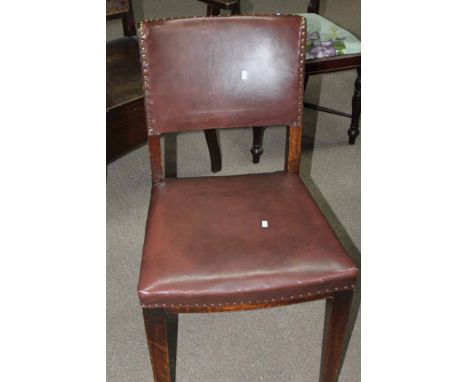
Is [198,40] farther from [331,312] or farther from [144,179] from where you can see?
[144,179]

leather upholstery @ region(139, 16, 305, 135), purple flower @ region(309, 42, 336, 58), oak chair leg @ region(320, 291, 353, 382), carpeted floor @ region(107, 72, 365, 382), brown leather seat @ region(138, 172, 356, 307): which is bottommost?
carpeted floor @ region(107, 72, 365, 382)

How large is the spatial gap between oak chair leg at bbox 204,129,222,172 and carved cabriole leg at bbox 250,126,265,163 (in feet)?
0.61

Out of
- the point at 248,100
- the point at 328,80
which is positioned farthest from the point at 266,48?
the point at 328,80

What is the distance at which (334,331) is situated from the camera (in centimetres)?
128

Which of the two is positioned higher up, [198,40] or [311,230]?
[198,40]

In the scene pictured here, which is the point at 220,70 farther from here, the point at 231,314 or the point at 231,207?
the point at 231,314

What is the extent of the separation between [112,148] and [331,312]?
1.19 m

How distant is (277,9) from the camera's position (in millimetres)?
4754

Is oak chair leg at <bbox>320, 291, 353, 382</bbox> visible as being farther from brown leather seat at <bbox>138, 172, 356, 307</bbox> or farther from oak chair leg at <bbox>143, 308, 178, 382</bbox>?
oak chair leg at <bbox>143, 308, 178, 382</bbox>

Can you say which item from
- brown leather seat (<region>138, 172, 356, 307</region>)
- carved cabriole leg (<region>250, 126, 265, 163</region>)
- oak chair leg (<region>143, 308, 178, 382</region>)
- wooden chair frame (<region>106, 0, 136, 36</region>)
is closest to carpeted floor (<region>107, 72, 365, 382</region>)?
carved cabriole leg (<region>250, 126, 265, 163</region>)

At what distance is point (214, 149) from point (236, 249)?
1199 mm

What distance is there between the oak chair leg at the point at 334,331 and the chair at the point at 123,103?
45.8 inches

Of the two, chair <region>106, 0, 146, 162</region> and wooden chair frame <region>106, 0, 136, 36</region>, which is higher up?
wooden chair frame <region>106, 0, 136, 36</region>

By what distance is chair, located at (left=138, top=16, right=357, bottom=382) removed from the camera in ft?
3.84
